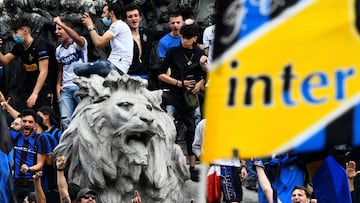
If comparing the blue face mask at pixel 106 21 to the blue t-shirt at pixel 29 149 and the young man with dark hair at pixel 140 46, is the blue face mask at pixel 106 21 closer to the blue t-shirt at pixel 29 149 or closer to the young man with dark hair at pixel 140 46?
the young man with dark hair at pixel 140 46

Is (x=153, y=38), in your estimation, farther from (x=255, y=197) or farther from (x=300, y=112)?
(x=300, y=112)

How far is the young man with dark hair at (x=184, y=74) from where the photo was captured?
1769cm

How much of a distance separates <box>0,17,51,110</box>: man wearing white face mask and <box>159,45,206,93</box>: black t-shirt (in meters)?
1.40

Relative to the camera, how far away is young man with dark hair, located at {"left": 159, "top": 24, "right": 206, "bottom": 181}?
17688mm

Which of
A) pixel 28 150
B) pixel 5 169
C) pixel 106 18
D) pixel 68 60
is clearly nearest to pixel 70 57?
pixel 68 60

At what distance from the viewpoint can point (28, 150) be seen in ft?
52.0

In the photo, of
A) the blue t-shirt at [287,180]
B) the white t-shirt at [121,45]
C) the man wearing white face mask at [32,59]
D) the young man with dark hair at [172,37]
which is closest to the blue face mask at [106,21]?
the young man with dark hair at [172,37]

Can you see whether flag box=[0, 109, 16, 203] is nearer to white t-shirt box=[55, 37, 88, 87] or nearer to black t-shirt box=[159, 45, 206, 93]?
white t-shirt box=[55, 37, 88, 87]

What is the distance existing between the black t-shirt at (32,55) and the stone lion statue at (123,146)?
2407mm

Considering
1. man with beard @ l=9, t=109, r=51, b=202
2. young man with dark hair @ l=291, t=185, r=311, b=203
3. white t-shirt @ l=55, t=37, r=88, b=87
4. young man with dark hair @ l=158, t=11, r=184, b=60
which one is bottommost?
young man with dark hair @ l=291, t=185, r=311, b=203

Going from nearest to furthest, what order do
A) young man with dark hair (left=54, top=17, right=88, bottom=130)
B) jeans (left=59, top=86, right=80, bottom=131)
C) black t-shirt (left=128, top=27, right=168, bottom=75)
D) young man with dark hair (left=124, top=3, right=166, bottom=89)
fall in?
jeans (left=59, top=86, right=80, bottom=131) < young man with dark hair (left=54, top=17, right=88, bottom=130) < young man with dark hair (left=124, top=3, right=166, bottom=89) < black t-shirt (left=128, top=27, right=168, bottom=75)

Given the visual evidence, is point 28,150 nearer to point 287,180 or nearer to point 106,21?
point 287,180

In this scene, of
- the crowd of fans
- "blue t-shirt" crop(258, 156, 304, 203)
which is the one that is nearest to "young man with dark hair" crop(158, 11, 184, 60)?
the crowd of fans

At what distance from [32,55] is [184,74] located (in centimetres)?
177
